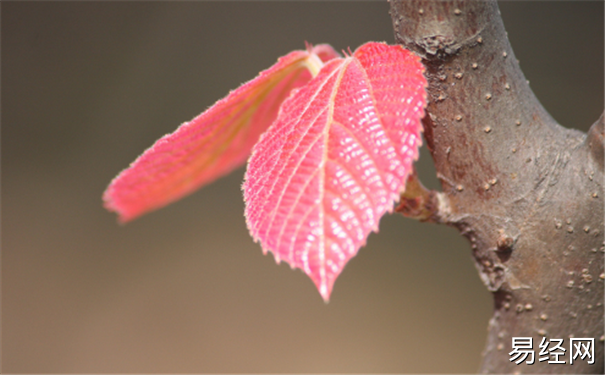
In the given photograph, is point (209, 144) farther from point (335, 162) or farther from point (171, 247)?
point (171, 247)

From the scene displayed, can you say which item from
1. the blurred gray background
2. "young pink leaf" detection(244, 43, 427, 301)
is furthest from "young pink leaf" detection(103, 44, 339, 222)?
the blurred gray background

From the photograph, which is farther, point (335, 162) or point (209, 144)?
point (209, 144)

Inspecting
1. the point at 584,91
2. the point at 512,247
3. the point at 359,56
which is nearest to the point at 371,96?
the point at 359,56

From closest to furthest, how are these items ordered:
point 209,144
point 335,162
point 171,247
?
1. point 335,162
2. point 209,144
3. point 171,247

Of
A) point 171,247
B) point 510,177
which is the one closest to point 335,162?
point 510,177

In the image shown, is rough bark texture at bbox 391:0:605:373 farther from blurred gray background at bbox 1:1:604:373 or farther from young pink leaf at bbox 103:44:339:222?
blurred gray background at bbox 1:1:604:373

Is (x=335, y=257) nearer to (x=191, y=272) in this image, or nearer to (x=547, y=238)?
(x=547, y=238)
